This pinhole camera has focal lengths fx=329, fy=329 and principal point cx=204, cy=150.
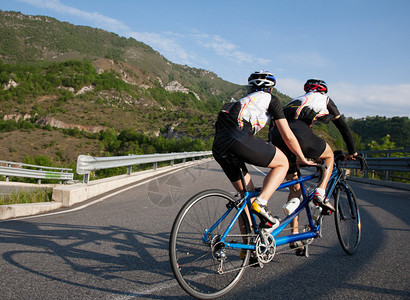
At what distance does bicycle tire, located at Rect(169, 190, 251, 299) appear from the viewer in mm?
2631

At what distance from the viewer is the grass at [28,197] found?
6.39 metres

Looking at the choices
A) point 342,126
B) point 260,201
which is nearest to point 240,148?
point 260,201

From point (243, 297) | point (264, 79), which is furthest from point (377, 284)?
point (264, 79)

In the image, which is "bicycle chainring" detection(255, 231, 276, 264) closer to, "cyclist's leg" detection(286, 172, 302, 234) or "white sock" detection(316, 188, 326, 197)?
"cyclist's leg" detection(286, 172, 302, 234)

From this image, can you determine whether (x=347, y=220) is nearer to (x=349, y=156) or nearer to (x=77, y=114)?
(x=349, y=156)

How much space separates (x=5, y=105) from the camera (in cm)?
12938

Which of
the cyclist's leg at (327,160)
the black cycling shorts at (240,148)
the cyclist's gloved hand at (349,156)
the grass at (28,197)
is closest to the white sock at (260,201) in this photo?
the black cycling shorts at (240,148)

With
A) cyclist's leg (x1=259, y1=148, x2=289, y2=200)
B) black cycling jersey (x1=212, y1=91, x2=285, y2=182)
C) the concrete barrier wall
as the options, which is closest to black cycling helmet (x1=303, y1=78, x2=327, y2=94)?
black cycling jersey (x1=212, y1=91, x2=285, y2=182)

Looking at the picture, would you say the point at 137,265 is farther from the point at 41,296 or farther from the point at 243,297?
the point at 243,297

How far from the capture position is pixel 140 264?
3.40 metres

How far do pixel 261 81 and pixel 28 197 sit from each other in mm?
5556

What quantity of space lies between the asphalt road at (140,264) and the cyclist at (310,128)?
0.62m

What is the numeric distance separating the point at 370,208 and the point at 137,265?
5.74 m

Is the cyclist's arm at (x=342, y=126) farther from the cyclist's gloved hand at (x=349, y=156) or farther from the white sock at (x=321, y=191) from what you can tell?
the white sock at (x=321, y=191)
